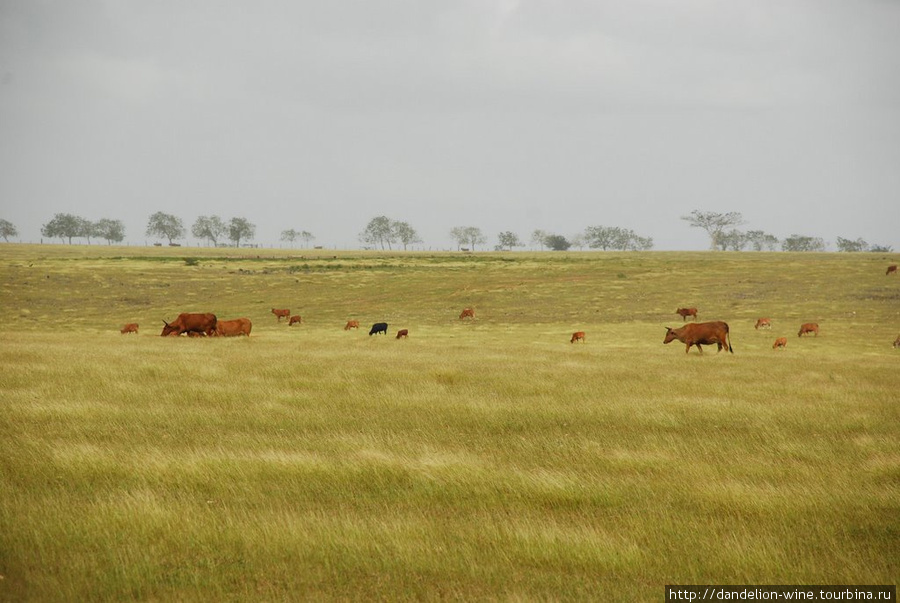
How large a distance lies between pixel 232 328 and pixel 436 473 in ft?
80.2

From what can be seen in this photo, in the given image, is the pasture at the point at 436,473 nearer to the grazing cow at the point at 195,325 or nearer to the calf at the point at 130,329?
the grazing cow at the point at 195,325

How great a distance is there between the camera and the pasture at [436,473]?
571cm

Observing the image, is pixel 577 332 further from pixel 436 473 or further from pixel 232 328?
pixel 436 473

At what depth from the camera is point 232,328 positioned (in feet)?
100

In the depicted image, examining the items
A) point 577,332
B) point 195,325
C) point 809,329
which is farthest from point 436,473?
point 809,329

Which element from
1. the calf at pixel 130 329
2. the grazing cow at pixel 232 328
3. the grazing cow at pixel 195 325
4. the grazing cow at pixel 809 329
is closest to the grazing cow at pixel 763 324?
the grazing cow at pixel 809 329

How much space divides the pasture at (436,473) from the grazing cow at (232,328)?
7.02 meters

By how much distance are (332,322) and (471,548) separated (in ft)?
122

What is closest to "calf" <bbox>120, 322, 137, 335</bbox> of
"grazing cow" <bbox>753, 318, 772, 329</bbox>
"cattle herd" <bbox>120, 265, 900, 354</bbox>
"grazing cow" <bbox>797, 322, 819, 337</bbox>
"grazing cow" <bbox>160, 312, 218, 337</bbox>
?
"cattle herd" <bbox>120, 265, 900, 354</bbox>

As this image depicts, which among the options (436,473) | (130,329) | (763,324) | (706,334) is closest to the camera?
(436,473)

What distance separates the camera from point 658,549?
20.1ft

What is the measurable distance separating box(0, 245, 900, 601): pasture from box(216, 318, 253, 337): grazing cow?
23.0 feet

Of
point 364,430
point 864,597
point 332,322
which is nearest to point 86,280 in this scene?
point 332,322

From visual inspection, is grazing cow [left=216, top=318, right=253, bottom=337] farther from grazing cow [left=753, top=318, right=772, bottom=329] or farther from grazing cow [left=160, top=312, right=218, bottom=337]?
grazing cow [left=753, top=318, right=772, bottom=329]
